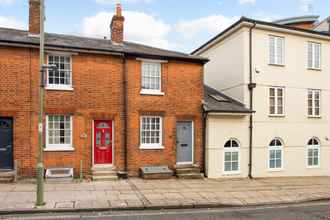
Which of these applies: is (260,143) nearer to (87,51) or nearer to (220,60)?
(220,60)

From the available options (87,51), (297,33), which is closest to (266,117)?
(297,33)

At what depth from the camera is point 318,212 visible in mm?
9117

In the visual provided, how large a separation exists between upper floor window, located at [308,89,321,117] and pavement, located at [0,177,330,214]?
4891mm

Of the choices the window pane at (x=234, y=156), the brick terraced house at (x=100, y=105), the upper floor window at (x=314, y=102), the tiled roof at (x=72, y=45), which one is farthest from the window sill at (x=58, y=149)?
the upper floor window at (x=314, y=102)

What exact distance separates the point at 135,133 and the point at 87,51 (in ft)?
14.7

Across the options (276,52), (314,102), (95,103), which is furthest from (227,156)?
(95,103)

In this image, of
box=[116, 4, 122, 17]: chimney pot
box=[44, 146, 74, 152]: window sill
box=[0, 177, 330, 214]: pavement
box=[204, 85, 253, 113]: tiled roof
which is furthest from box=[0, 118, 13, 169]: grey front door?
box=[204, 85, 253, 113]: tiled roof

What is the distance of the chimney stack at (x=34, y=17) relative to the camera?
1370cm

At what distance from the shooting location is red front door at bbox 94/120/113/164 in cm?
1361

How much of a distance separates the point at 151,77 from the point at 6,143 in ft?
23.7

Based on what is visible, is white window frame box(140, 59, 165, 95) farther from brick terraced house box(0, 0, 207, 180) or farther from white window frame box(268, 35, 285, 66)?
white window frame box(268, 35, 285, 66)

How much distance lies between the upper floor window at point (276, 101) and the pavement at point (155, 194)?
13.7 ft

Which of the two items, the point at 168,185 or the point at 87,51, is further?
the point at 87,51

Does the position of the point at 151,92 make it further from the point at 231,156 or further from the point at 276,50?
the point at 276,50
